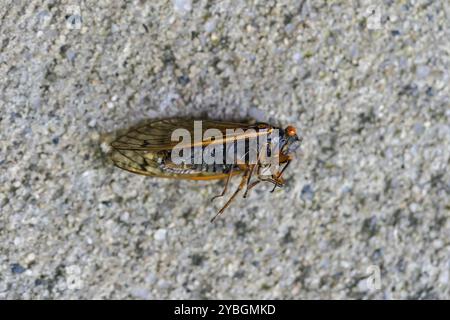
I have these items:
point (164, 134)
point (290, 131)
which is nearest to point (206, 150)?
point (164, 134)

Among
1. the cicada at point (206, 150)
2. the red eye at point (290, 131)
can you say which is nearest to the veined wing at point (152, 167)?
the cicada at point (206, 150)

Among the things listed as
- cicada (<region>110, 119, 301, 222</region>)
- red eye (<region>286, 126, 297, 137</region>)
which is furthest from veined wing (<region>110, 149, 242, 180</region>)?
red eye (<region>286, 126, 297, 137</region>)

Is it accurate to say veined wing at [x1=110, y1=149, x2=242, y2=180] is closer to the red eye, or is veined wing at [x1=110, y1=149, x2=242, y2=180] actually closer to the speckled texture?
the speckled texture

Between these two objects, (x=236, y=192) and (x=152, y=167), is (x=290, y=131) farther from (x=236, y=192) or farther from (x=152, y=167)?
(x=152, y=167)

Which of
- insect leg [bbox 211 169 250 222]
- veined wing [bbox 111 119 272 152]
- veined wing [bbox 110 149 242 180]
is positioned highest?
veined wing [bbox 111 119 272 152]

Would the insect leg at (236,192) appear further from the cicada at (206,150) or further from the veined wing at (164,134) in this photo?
the veined wing at (164,134)
